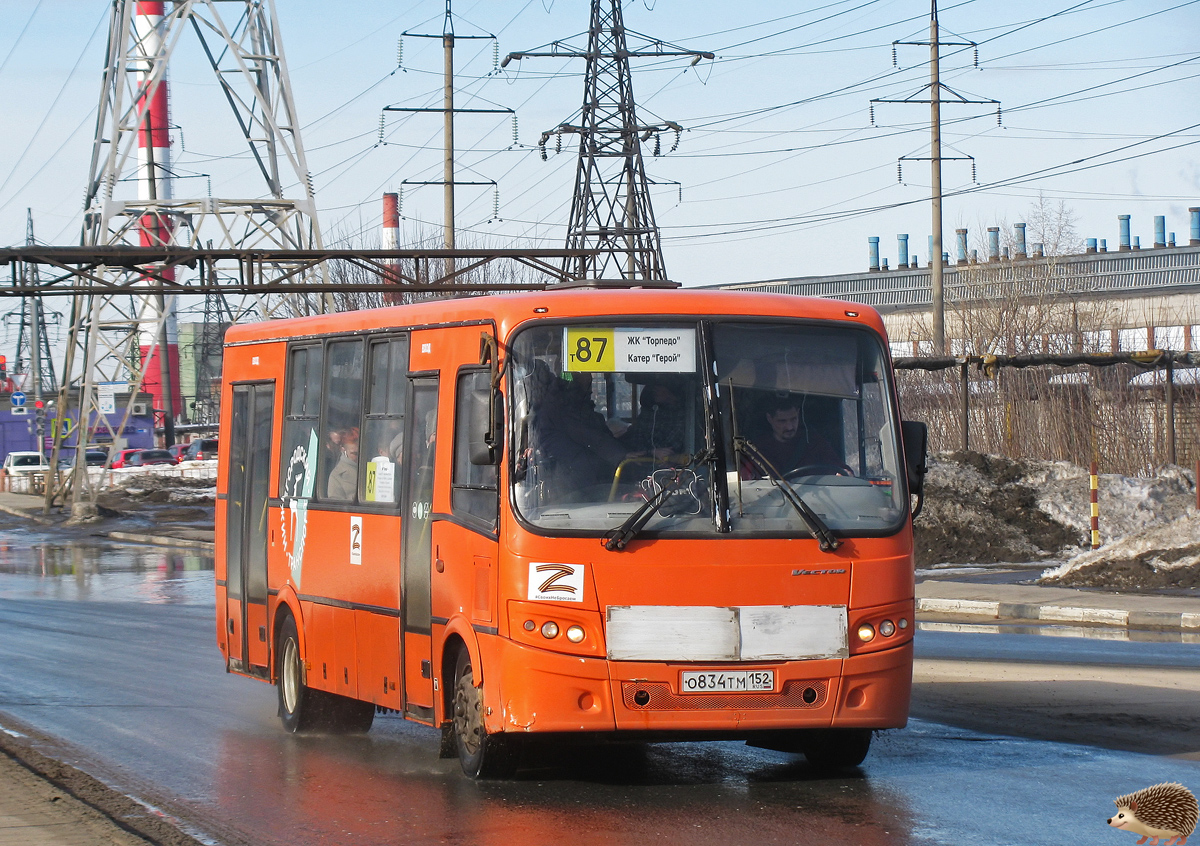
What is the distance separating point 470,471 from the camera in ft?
28.3

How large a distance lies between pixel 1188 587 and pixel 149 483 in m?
40.0

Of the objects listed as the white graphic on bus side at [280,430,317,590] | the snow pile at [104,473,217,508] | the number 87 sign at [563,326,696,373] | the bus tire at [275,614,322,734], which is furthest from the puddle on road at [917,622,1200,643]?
the snow pile at [104,473,217,508]

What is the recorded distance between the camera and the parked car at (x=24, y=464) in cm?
6397

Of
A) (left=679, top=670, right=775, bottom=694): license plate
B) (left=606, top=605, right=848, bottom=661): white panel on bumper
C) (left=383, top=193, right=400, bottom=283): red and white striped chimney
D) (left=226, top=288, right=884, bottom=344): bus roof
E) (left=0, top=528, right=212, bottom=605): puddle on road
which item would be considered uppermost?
(left=383, top=193, right=400, bottom=283): red and white striped chimney

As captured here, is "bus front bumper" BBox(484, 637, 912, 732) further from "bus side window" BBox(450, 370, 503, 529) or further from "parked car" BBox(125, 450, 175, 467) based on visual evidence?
"parked car" BBox(125, 450, 175, 467)

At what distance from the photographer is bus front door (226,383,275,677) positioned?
1191cm

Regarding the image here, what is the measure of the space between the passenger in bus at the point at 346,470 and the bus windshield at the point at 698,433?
2.42 m

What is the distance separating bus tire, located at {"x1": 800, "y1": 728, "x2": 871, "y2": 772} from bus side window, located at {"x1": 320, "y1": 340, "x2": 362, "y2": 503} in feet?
11.1

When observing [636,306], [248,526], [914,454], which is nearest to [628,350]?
[636,306]

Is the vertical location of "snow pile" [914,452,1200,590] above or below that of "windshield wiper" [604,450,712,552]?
below

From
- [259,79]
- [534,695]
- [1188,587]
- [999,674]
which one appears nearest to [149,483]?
[259,79]

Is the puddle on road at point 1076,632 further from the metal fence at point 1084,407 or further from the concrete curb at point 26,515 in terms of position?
the concrete curb at point 26,515

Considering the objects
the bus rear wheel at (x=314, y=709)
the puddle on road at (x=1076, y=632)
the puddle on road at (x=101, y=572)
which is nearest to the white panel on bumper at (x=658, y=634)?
the bus rear wheel at (x=314, y=709)

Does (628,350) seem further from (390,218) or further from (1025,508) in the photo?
(390,218)
